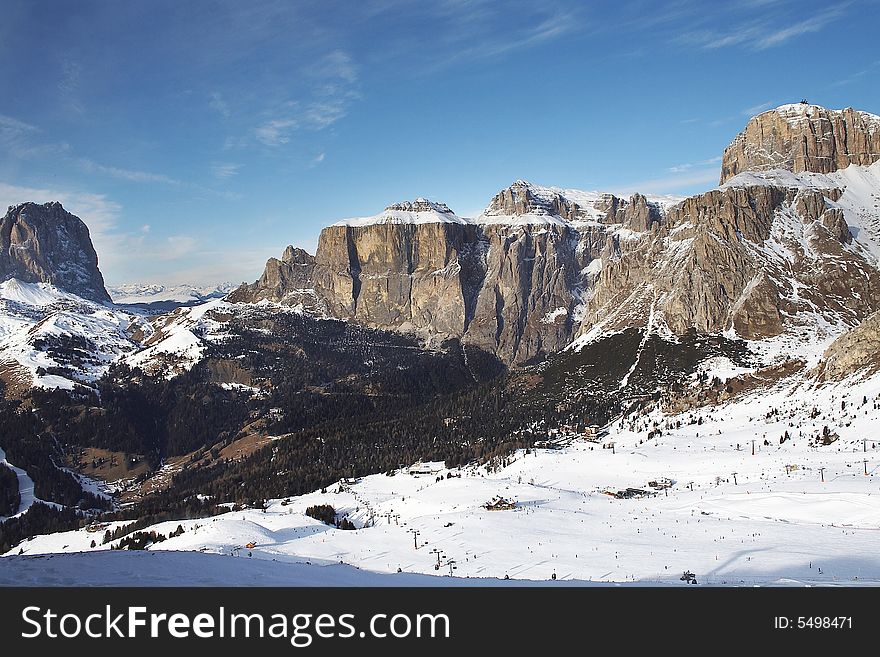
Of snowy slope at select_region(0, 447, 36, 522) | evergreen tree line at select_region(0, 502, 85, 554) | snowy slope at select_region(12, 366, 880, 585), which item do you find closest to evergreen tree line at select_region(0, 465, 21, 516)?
snowy slope at select_region(0, 447, 36, 522)

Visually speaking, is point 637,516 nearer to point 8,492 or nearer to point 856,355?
point 856,355

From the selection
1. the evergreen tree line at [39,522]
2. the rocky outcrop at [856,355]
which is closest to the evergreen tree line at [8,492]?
the evergreen tree line at [39,522]

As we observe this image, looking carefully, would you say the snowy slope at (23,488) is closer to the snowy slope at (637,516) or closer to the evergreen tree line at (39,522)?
the evergreen tree line at (39,522)

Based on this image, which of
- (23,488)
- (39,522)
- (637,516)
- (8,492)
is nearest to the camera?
(637,516)

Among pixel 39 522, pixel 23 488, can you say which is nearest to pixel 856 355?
pixel 39 522

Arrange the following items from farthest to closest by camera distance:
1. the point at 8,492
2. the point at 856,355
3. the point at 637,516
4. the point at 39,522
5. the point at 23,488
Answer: the point at 23,488 → the point at 8,492 → the point at 39,522 → the point at 856,355 → the point at 637,516

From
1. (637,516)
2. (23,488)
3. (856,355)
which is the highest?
(856,355)
